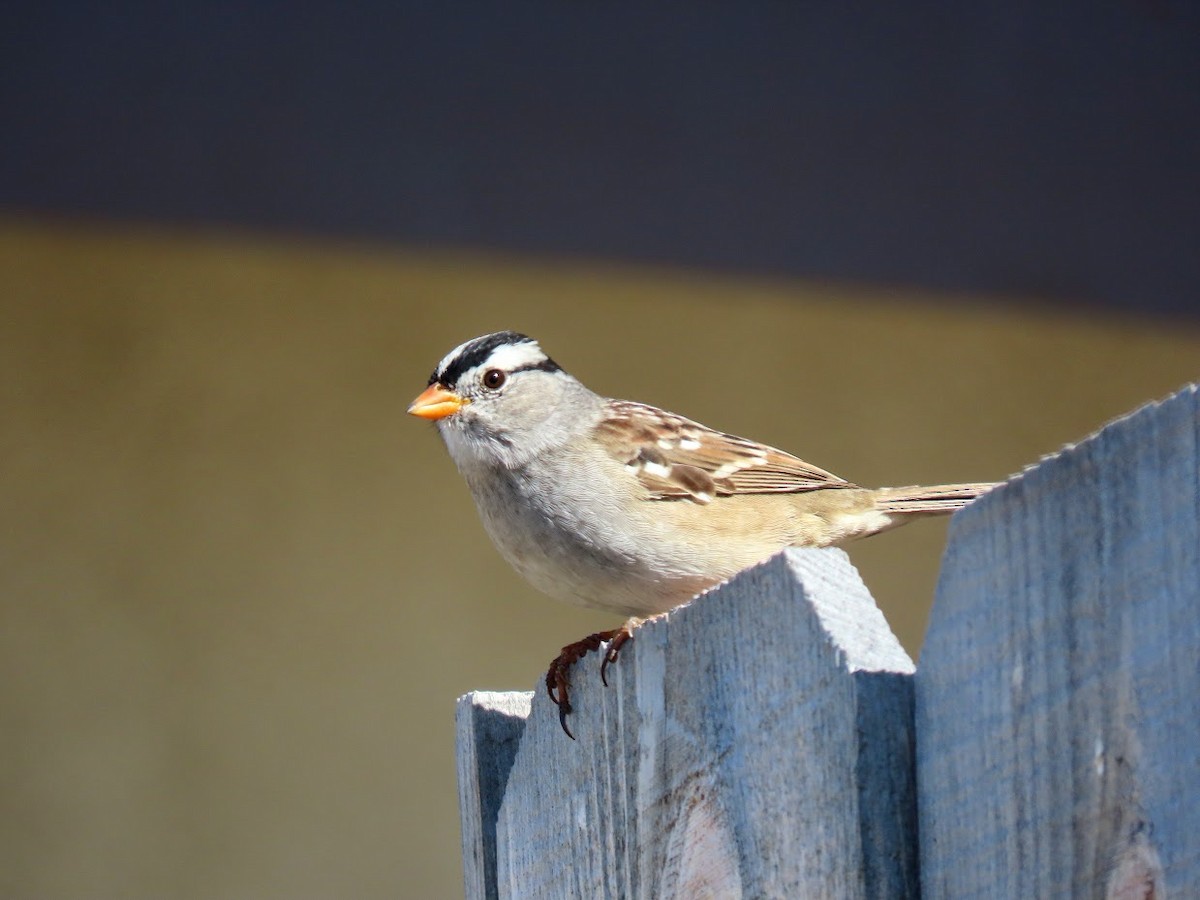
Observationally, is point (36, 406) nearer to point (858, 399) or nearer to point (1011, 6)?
point (858, 399)

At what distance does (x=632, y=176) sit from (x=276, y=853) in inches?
66.8

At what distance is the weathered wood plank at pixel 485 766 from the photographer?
4.75ft

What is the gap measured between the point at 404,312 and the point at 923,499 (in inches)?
59.7

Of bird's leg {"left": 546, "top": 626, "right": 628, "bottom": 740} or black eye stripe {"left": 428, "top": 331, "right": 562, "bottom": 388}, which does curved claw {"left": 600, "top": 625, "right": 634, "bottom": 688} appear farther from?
black eye stripe {"left": 428, "top": 331, "right": 562, "bottom": 388}

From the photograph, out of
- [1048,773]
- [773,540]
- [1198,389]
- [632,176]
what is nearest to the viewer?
[1198,389]

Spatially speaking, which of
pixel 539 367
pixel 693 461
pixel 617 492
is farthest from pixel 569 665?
pixel 539 367

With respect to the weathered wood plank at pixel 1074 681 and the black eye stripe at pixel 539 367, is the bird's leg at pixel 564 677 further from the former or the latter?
the black eye stripe at pixel 539 367

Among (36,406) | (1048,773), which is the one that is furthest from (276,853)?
(1048,773)

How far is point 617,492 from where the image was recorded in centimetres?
227

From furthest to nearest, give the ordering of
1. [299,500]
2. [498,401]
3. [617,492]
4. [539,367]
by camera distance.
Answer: [299,500]
[539,367]
[498,401]
[617,492]

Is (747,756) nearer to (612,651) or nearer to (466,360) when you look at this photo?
(612,651)

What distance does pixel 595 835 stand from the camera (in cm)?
121

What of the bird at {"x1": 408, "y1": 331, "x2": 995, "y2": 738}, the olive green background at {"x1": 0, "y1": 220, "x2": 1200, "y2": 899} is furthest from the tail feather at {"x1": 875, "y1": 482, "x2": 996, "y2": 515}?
the olive green background at {"x1": 0, "y1": 220, "x2": 1200, "y2": 899}

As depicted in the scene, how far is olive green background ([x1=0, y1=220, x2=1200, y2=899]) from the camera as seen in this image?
3.42 metres
